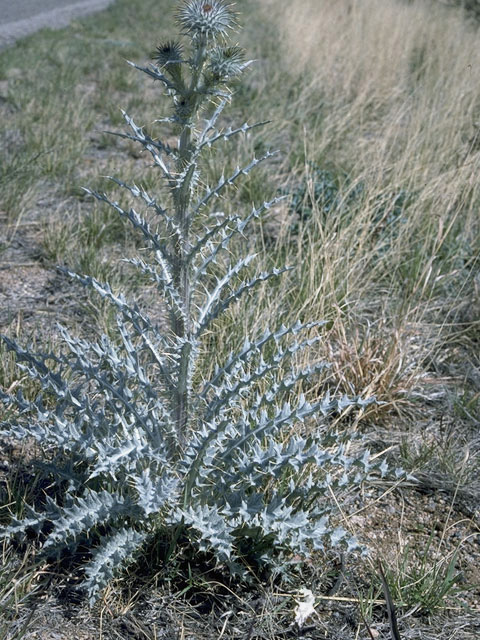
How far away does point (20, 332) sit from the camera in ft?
9.54

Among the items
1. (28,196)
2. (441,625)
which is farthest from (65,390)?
(28,196)

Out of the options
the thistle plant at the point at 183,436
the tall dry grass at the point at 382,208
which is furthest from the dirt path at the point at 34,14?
the thistle plant at the point at 183,436

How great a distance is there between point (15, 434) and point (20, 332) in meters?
1.02

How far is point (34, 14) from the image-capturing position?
31.4 ft

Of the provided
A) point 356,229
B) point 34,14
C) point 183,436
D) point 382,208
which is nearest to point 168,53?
point 183,436

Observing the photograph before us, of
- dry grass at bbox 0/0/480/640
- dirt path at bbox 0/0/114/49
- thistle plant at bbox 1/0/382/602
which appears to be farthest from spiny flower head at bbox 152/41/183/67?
dirt path at bbox 0/0/114/49

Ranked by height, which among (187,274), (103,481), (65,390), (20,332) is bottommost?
(20,332)

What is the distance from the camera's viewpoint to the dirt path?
8412 mm

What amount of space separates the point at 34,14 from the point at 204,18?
30.1 ft

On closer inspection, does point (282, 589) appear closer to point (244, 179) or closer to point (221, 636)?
point (221, 636)

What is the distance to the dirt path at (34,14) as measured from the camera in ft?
27.6

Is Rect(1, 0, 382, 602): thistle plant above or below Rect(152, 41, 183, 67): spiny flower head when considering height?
below

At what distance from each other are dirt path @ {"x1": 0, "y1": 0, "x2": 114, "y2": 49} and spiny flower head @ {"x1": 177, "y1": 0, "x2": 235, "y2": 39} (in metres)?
6.95

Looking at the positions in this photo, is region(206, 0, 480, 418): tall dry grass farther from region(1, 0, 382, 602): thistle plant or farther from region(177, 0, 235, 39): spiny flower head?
region(177, 0, 235, 39): spiny flower head
